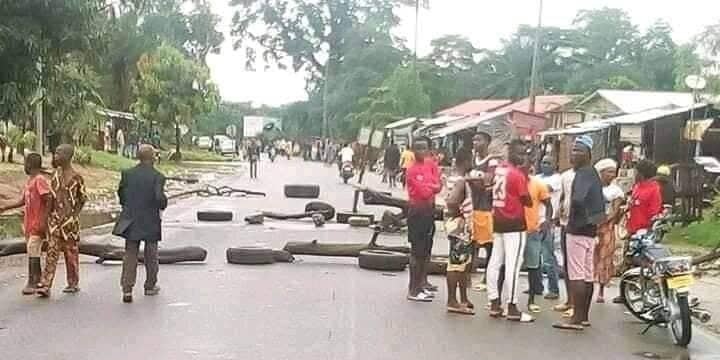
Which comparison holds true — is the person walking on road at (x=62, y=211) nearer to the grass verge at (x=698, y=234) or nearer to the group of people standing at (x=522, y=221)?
the group of people standing at (x=522, y=221)

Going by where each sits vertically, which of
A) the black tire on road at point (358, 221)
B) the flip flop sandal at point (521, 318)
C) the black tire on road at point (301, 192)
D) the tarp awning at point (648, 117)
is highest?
the tarp awning at point (648, 117)

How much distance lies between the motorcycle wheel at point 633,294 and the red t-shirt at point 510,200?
1.38 metres

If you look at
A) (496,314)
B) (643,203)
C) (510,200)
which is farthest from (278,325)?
(643,203)

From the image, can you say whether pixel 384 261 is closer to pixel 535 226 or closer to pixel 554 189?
pixel 554 189

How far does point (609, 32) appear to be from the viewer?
259 feet

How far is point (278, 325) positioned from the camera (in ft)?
33.7

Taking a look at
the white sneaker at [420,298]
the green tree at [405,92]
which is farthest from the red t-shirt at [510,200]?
the green tree at [405,92]

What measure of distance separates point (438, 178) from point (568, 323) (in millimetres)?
2180

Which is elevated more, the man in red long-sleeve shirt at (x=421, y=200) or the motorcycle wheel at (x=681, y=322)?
the man in red long-sleeve shirt at (x=421, y=200)

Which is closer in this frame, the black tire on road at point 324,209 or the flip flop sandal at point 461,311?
the flip flop sandal at point 461,311

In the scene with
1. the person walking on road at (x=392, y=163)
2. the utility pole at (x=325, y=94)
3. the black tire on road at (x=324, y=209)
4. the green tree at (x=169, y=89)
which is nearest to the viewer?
the black tire on road at (x=324, y=209)

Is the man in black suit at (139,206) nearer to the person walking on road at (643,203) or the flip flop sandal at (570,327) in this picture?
the flip flop sandal at (570,327)

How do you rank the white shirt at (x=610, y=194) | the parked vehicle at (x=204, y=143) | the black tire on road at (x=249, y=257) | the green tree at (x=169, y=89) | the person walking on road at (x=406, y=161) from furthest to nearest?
the parked vehicle at (x=204, y=143)
the green tree at (x=169, y=89)
the black tire on road at (x=249, y=257)
the person walking on road at (x=406, y=161)
the white shirt at (x=610, y=194)

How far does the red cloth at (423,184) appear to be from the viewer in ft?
38.4
